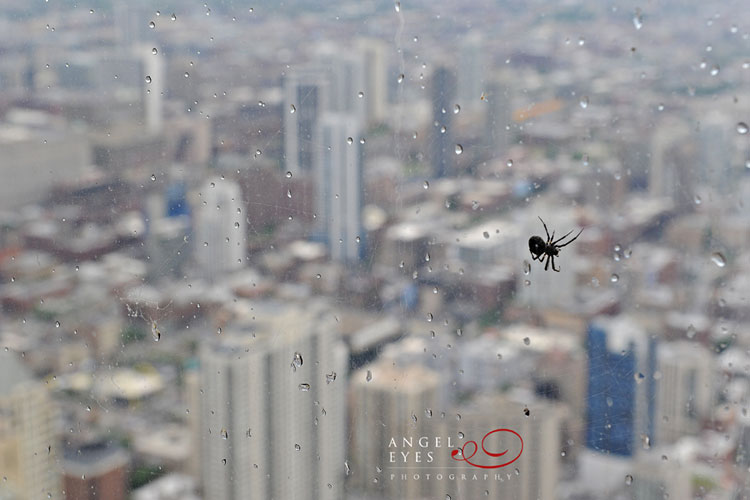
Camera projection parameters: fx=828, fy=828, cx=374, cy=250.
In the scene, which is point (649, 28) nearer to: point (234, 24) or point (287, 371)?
point (234, 24)

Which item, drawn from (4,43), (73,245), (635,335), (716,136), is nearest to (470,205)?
(635,335)

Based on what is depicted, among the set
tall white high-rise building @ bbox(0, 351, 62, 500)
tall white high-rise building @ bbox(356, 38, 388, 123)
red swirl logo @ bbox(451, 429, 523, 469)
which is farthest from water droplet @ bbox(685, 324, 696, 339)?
tall white high-rise building @ bbox(0, 351, 62, 500)

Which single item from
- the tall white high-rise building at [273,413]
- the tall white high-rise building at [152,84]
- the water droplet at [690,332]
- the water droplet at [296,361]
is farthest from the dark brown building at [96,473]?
the water droplet at [690,332]

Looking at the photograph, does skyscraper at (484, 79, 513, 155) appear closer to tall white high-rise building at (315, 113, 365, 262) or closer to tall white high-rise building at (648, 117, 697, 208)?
tall white high-rise building at (315, 113, 365, 262)

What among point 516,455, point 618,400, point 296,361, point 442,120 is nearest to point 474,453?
point 516,455

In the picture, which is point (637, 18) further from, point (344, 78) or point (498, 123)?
point (344, 78)

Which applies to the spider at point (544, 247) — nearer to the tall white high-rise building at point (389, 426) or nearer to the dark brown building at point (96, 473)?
the tall white high-rise building at point (389, 426)
